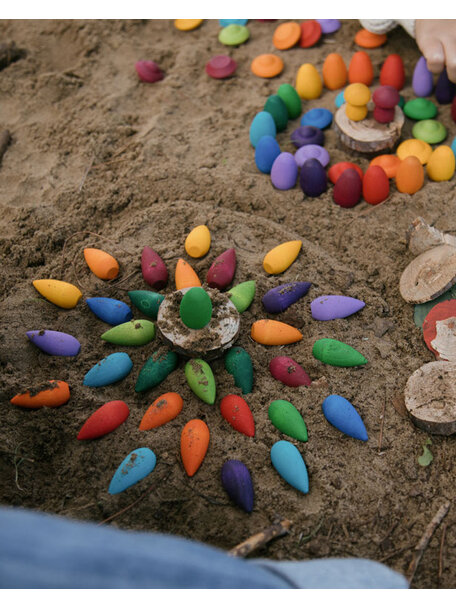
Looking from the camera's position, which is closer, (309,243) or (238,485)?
(238,485)

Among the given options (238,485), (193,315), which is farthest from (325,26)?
(238,485)

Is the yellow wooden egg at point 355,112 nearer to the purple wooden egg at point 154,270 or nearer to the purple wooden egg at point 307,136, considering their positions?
the purple wooden egg at point 307,136

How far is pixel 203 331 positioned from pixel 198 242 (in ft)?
1.20

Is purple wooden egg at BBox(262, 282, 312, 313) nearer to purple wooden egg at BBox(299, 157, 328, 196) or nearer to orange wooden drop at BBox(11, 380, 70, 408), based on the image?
purple wooden egg at BBox(299, 157, 328, 196)

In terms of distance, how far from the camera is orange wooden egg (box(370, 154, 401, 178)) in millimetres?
2035

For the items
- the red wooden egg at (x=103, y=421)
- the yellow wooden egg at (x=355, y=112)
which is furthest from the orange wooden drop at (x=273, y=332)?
the yellow wooden egg at (x=355, y=112)

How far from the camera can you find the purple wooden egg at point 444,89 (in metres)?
2.23

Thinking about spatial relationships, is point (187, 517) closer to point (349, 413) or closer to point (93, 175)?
point (349, 413)

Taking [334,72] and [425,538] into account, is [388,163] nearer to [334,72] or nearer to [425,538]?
[334,72]

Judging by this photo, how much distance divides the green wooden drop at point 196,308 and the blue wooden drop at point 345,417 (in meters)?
0.38

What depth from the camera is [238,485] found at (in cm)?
129

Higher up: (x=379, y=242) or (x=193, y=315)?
(x=193, y=315)

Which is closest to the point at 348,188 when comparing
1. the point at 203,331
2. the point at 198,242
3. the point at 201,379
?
the point at 198,242

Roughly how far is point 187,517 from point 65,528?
0.54m
